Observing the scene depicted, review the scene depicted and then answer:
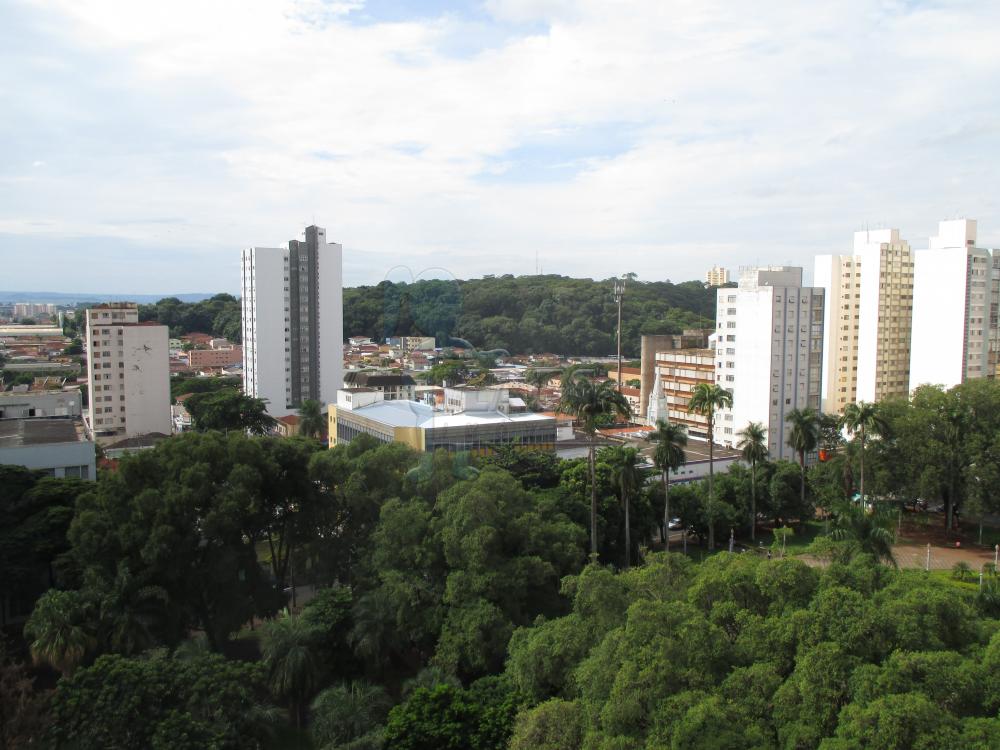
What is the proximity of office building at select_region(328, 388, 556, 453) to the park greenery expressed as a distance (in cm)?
188

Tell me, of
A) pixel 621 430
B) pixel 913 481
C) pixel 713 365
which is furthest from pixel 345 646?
pixel 713 365

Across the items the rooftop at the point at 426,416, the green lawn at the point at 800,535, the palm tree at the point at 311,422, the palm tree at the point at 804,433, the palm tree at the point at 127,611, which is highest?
the rooftop at the point at 426,416

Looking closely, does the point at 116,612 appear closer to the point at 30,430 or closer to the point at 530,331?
the point at 30,430

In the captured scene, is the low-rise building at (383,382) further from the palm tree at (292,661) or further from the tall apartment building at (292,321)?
the palm tree at (292,661)

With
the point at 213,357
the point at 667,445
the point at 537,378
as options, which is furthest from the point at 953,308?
the point at 213,357

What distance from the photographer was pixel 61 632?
14898mm

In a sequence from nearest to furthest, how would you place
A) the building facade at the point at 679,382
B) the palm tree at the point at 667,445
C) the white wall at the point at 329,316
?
1. the palm tree at the point at 667,445
2. the building facade at the point at 679,382
3. the white wall at the point at 329,316

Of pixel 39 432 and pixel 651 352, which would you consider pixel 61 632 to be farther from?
pixel 651 352

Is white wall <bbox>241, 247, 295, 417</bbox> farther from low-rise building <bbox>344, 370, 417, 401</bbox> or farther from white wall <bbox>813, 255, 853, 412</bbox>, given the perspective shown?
white wall <bbox>813, 255, 853, 412</bbox>

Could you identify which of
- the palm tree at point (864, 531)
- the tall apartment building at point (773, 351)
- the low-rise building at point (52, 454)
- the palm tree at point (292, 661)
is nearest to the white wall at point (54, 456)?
the low-rise building at point (52, 454)

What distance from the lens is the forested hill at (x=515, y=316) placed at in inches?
3720

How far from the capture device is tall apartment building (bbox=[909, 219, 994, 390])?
140 ft

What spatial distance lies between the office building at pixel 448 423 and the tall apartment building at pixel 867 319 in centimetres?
2508

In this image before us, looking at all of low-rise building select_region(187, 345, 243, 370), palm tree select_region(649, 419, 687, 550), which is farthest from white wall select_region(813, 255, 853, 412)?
low-rise building select_region(187, 345, 243, 370)
